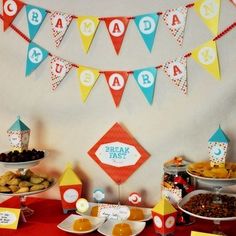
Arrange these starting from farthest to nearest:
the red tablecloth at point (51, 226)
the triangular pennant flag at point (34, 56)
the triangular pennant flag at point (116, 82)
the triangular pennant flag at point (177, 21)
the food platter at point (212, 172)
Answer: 1. the triangular pennant flag at point (34, 56)
2. the triangular pennant flag at point (116, 82)
3. the triangular pennant flag at point (177, 21)
4. the red tablecloth at point (51, 226)
5. the food platter at point (212, 172)

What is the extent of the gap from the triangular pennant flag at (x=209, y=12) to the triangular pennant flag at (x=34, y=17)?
695mm

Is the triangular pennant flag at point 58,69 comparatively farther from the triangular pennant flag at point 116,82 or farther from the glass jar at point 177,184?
the glass jar at point 177,184

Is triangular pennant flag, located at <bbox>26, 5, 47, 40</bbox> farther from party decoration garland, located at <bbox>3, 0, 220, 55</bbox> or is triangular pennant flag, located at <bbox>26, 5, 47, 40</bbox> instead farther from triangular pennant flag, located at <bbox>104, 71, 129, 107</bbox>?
triangular pennant flag, located at <bbox>104, 71, 129, 107</bbox>

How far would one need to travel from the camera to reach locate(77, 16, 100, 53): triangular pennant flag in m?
1.64

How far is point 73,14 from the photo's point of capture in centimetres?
168

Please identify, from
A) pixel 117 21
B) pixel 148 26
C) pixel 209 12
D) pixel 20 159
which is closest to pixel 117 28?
pixel 117 21

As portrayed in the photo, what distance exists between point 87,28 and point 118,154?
578 mm

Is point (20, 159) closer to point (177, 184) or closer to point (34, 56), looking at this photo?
point (34, 56)

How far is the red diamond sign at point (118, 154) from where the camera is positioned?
1657 mm

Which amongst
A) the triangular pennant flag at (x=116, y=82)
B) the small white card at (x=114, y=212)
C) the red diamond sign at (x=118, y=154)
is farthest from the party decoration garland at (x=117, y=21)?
the small white card at (x=114, y=212)

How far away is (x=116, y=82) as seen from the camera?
5.40ft

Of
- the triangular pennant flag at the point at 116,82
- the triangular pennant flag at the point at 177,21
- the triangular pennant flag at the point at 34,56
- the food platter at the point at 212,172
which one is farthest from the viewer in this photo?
the triangular pennant flag at the point at 34,56

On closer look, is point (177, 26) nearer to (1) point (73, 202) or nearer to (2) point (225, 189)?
(2) point (225, 189)

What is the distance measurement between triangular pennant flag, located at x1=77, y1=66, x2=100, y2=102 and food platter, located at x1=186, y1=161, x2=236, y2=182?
1.88 feet
